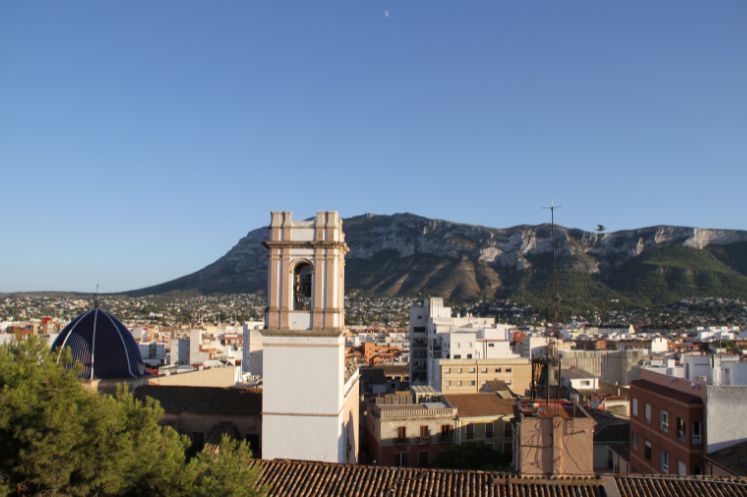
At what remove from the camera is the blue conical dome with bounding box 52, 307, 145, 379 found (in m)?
24.3

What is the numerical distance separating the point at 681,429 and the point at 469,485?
33.9 ft

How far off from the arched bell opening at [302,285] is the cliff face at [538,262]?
397 ft

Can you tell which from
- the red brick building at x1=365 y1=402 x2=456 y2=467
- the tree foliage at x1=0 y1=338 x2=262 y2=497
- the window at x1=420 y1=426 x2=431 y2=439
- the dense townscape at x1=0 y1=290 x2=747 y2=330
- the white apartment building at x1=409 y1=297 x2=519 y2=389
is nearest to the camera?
the tree foliage at x1=0 y1=338 x2=262 y2=497

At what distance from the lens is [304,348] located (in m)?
18.9

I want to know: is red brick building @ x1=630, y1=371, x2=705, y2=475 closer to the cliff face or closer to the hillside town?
the hillside town

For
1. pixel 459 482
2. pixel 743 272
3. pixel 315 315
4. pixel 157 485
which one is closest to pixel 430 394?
pixel 315 315

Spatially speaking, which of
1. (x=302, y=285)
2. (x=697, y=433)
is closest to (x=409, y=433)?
(x=697, y=433)

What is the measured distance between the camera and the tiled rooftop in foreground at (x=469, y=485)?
1398cm

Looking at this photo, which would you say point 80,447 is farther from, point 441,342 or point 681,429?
point 441,342

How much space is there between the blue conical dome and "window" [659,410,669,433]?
1808 centimetres

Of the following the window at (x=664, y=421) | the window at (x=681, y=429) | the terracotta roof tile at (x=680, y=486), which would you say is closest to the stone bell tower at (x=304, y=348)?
the terracotta roof tile at (x=680, y=486)

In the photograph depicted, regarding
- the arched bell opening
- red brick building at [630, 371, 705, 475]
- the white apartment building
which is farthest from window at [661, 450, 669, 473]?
the white apartment building

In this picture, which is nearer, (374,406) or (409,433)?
(409,433)

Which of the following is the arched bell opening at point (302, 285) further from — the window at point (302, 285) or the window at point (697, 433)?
the window at point (697, 433)
